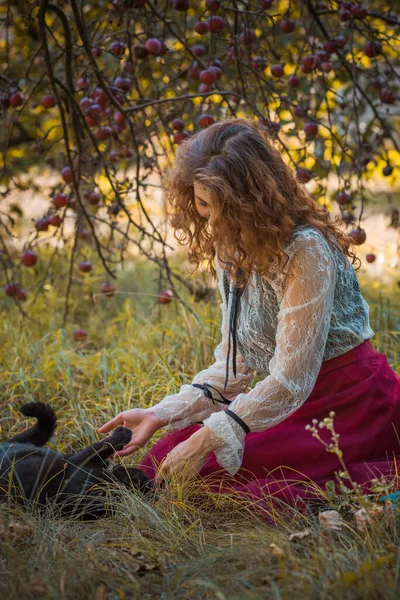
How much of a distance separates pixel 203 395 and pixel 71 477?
492 millimetres

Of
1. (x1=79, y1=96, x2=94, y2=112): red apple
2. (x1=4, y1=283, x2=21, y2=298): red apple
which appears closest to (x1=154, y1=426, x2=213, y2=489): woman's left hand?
(x1=4, y1=283, x2=21, y2=298): red apple

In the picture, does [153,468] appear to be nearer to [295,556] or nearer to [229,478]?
[229,478]

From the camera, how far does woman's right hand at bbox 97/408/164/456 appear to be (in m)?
2.08

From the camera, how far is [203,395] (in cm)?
218

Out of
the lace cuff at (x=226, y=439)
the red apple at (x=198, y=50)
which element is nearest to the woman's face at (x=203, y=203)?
the lace cuff at (x=226, y=439)

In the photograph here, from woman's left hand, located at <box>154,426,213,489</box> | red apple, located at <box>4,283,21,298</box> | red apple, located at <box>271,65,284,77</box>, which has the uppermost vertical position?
red apple, located at <box>271,65,284,77</box>

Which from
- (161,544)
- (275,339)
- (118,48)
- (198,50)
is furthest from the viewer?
(198,50)

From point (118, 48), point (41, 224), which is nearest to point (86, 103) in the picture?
point (118, 48)

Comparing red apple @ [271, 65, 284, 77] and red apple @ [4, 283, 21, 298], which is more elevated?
red apple @ [271, 65, 284, 77]

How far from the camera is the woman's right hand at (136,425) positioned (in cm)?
208

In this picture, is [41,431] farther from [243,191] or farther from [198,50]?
[198,50]

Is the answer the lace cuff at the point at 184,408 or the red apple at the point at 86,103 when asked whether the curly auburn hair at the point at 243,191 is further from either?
the red apple at the point at 86,103

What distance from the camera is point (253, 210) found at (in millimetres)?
1848

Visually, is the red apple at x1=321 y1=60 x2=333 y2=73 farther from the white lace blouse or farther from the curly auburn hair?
the white lace blouse
